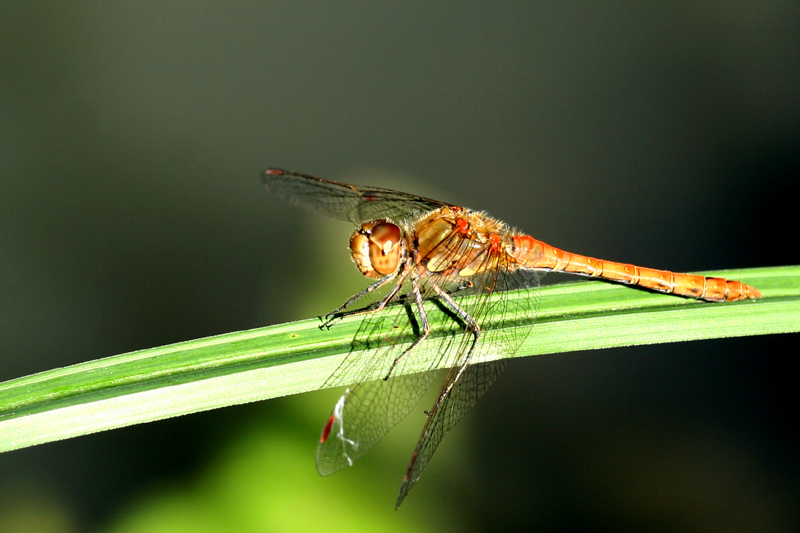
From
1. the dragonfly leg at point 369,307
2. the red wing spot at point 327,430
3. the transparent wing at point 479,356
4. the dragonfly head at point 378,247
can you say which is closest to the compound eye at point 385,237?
the dragonfly head at point 378,247

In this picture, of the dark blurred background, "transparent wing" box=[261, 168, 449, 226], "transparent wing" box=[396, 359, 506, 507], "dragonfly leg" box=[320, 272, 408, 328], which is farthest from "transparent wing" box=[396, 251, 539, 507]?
the dark blurred background

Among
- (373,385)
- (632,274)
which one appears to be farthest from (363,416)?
(632,274)

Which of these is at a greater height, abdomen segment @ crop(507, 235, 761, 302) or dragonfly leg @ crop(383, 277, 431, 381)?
dragonfly leg @ crop(383, 277, 431, 381)

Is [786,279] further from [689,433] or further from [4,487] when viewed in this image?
[4,487]

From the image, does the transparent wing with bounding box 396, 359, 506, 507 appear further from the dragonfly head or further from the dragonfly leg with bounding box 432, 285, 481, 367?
the dragonfly head

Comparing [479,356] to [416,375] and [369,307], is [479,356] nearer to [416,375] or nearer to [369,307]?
[416,375]

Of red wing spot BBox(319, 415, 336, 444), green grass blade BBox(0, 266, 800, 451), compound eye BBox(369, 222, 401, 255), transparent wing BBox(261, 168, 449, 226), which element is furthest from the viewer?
transparent wing BBox(261, 168, 449, 226)

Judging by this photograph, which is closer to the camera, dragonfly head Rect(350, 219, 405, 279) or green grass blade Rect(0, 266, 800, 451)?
Answer: green grass blade Rect(0, 266, 800, 451)
